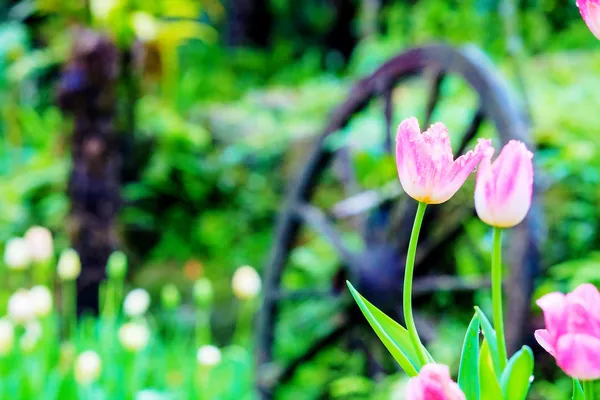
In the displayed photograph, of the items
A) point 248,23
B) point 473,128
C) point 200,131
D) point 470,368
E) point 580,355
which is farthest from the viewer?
point 248,23

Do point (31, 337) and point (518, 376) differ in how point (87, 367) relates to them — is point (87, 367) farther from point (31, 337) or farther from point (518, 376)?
point (518, 376)

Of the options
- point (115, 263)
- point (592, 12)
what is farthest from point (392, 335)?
point (115, 263)

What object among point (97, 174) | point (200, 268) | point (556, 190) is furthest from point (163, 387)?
point (200, 268)

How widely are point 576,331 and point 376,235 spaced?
1.90 metres

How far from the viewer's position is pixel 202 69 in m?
7.36

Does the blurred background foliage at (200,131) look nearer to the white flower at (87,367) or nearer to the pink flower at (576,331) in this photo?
the white flower at (87,367)

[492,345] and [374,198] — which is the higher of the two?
[492,345]

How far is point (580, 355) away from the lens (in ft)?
1.35

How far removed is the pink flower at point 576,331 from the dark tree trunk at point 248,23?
765 centimetres

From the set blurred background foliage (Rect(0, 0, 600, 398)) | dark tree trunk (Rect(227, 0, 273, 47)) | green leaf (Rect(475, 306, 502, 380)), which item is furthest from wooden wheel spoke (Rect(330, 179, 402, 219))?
dark tree trunk (Rect(227, 0, 273, 47))

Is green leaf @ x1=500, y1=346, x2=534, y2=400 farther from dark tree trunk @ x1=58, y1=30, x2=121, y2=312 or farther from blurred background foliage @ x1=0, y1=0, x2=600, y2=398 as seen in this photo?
dark tree trunk @ x1=58, y1=30, x2=121, y2=312

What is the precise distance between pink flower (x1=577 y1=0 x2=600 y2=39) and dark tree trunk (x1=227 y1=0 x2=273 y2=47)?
7563mm

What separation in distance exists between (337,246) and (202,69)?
5.35 m

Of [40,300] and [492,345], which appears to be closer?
[492,345]
